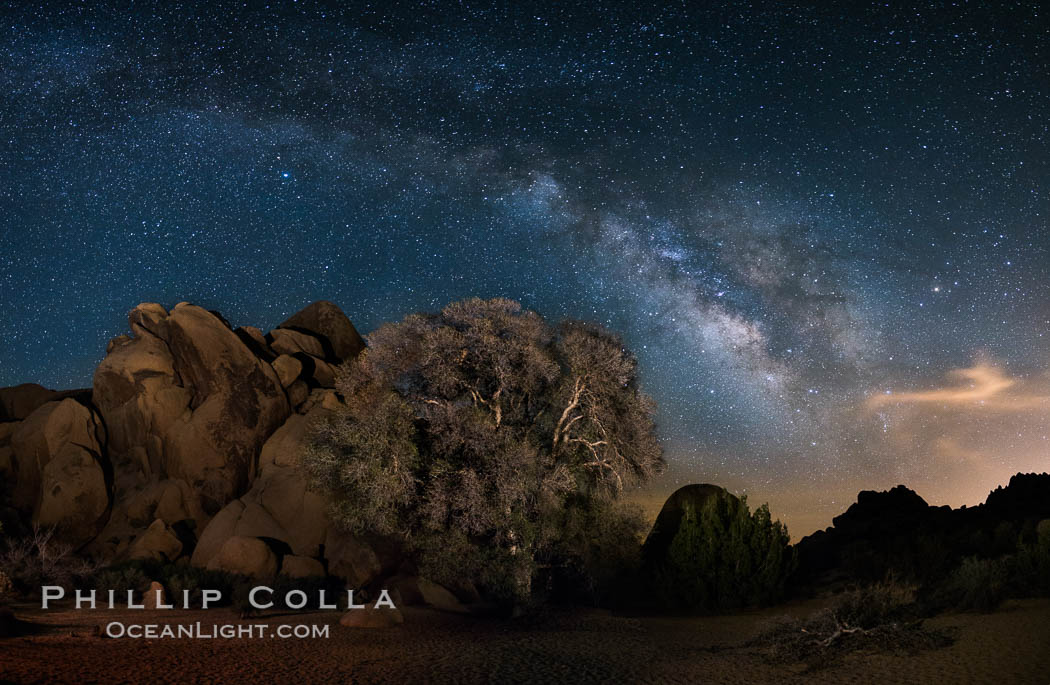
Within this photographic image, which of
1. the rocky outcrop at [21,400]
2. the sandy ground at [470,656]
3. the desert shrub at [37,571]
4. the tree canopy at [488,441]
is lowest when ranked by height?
the sandy ground at [470,656]

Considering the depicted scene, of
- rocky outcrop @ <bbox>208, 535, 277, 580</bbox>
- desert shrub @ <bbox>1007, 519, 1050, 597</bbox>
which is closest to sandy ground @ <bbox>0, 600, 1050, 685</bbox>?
desert shrub @ <bbox>1007, 519, 1050, 597</bbox>

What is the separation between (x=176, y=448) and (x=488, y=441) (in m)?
15.4

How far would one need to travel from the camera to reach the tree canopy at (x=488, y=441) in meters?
22.0

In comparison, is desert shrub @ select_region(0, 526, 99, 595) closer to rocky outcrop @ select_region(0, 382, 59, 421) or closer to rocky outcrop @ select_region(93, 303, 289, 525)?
rocky outcrop @ select_region(93, 303, 289, 525)

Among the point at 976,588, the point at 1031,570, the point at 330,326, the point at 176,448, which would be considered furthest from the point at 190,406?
the point at 1031,570

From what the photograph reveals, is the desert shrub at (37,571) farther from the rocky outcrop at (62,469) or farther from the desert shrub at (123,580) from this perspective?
the rocky outcrop at (62,469)

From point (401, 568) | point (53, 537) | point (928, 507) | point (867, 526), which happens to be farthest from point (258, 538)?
point (928, 507)

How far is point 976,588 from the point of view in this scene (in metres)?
19.7

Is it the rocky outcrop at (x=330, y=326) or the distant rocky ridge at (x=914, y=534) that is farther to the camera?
the rocky outcrop at (x=330, y=326)

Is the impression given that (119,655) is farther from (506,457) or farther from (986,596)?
(986,596)

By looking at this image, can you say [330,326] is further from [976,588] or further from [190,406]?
[976,588]

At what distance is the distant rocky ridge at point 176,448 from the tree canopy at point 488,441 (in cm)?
481

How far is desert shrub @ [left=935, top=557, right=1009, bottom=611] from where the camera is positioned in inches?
762

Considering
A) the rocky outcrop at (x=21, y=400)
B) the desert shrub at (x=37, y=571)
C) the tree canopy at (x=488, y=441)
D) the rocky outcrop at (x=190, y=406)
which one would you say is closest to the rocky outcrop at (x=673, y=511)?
the tree canopy at (x=488, y=441)
